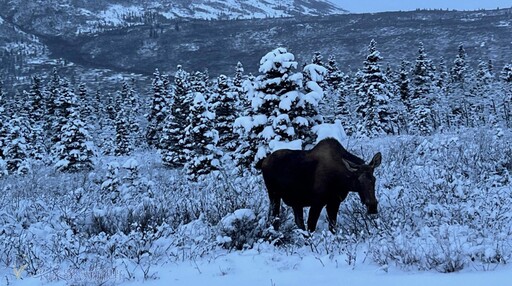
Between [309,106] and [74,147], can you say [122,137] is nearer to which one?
[74,147]

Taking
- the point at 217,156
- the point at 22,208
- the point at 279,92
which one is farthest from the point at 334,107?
the point at 22,208

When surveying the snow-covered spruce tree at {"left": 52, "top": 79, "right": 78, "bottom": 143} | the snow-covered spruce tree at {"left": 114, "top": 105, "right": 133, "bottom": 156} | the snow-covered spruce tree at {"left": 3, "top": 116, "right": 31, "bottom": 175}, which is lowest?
the snow-covered spruce tree at {"left": 114, "top": 105, "right": 133, "bottom": 156}

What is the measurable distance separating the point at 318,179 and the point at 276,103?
929cm

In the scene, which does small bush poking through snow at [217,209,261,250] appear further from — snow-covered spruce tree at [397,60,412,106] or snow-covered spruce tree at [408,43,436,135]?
snow-covered spruce tree at [397,60,412,106]

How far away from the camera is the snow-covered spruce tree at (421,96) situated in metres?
46.4

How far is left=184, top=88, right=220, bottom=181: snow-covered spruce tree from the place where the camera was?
74.4 feet

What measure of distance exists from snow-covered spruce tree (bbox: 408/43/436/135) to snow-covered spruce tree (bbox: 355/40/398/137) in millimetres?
7841

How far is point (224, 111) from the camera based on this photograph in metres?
28.2

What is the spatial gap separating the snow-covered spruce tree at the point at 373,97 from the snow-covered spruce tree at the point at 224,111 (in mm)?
14684

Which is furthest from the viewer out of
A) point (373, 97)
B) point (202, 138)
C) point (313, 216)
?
point (373, 97)

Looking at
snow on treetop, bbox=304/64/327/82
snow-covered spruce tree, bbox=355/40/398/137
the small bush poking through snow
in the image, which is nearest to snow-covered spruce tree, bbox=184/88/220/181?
snow on treetop, bbox=304/64/327/82

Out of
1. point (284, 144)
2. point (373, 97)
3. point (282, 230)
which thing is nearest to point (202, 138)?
point (284, 144)

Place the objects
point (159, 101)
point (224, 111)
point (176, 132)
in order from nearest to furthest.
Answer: point (224, 111) → point (176, 132) → point (159, 101)

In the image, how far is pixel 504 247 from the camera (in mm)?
4523
